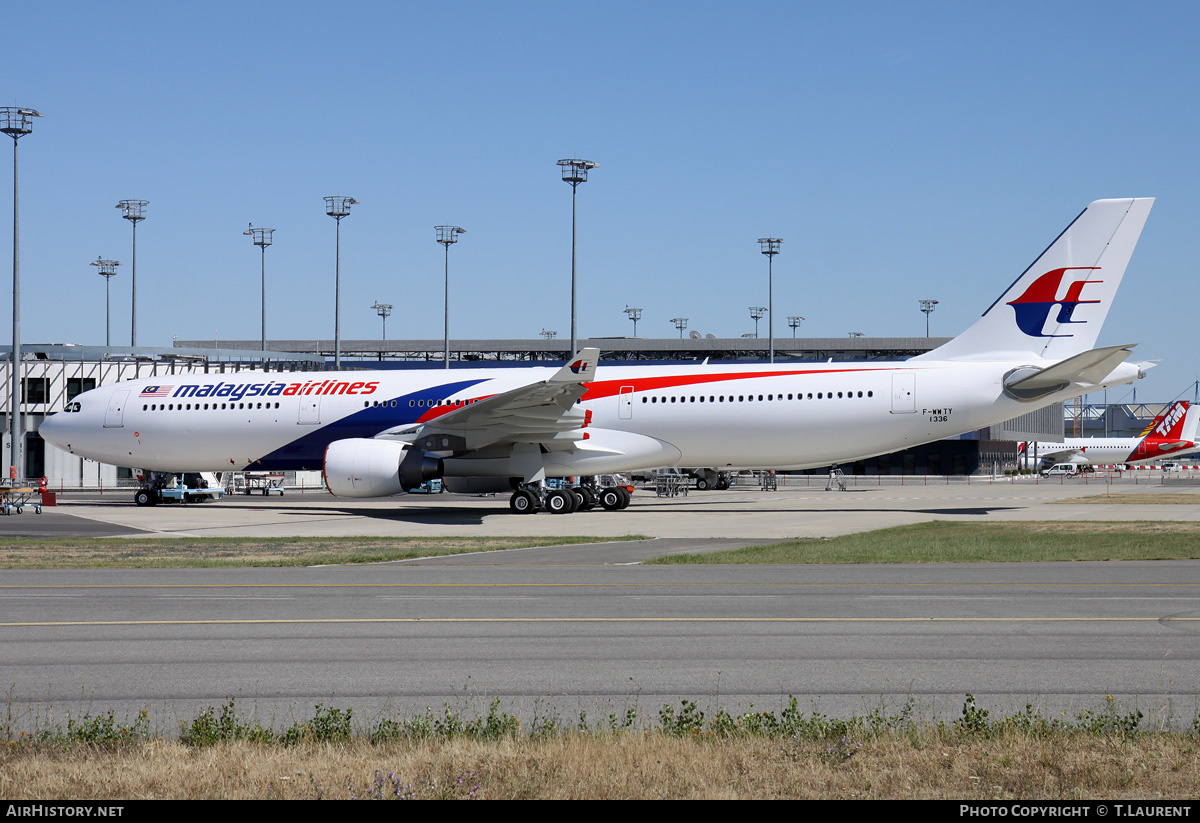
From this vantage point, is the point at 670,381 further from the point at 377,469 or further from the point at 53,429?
the point at 53,429

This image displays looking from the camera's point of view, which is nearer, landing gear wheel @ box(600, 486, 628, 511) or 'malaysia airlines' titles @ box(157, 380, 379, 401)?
'malaysia airlines' titles @ box(157, 380, 379, 401)

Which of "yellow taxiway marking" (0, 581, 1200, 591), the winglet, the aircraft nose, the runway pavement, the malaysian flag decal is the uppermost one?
the winglet

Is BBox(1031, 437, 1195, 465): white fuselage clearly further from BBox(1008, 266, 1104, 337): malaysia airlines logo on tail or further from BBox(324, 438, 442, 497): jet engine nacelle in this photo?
BBox(324, 438, 442, 497): jet engine nacelle

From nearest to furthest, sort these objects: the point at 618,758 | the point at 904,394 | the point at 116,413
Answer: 1. the point at 618,758
2. the point at 904,394
3. the point at 116,413

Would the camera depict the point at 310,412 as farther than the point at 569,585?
Yes

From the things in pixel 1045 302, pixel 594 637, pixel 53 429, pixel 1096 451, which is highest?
pixel 1045 302

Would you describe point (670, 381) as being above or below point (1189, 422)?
above

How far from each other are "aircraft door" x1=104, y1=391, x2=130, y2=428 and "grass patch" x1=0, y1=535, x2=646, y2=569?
1262 cm

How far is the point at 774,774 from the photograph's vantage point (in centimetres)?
572

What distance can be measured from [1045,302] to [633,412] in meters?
11.8

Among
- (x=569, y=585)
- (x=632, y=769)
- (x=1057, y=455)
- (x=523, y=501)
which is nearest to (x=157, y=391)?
(x=523, y=501)

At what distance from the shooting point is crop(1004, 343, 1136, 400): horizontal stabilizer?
2677cm

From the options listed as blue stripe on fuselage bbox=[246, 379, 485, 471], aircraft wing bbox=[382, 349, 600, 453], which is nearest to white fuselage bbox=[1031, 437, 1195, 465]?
aircraft wing bbox=[382, 349, 600, 453]

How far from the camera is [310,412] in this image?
1303 inches
